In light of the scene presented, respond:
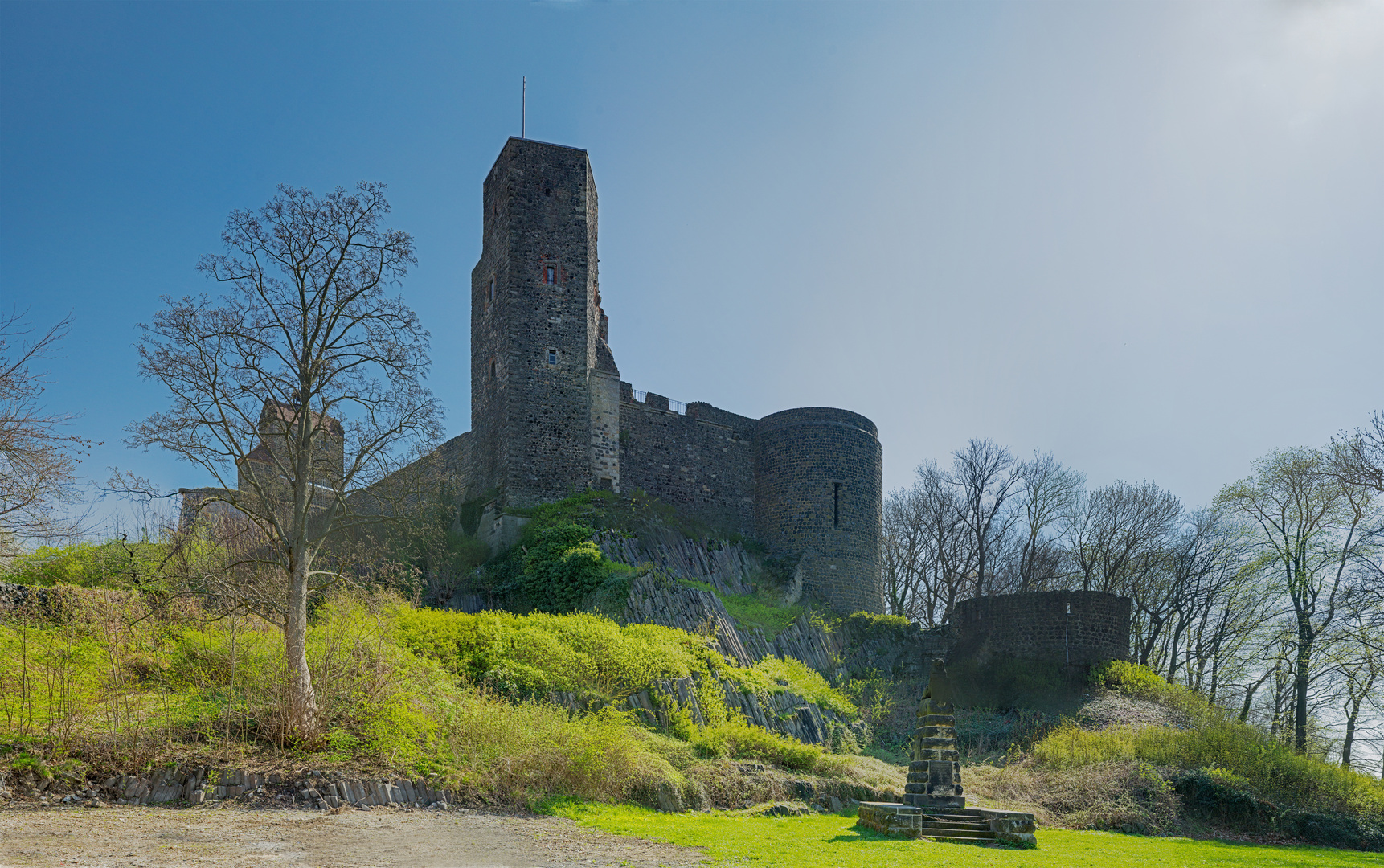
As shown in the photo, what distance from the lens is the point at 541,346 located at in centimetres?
2662

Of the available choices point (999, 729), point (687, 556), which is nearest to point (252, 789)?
point (687, 556)

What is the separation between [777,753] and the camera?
16.7 metres

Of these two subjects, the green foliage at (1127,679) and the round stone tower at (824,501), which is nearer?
the green foliage at (1127,679)

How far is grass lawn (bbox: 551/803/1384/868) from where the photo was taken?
9.79 metres

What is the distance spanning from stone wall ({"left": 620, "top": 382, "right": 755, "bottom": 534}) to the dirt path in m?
18.4

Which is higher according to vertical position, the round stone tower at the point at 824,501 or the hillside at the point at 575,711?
the round stone tower at the point at 824,501

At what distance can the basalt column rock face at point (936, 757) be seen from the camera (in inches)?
554

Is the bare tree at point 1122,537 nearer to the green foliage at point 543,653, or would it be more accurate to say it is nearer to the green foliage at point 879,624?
the green foliage at point 879,624

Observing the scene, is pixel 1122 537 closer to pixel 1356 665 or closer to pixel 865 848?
pixel 1356 665

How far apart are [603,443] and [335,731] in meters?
16.1

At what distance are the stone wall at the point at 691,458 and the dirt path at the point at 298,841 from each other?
60.4 ft

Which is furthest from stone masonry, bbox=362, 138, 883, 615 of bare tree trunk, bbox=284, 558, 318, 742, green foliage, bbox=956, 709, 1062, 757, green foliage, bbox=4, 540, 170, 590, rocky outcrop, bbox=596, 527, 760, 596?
bare tree trunk, bbox=284, 558, 318, 742

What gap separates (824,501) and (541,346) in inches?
422

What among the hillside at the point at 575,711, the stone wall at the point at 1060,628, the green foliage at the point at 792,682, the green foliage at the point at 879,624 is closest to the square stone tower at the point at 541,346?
the hillside at the point at 575,711
